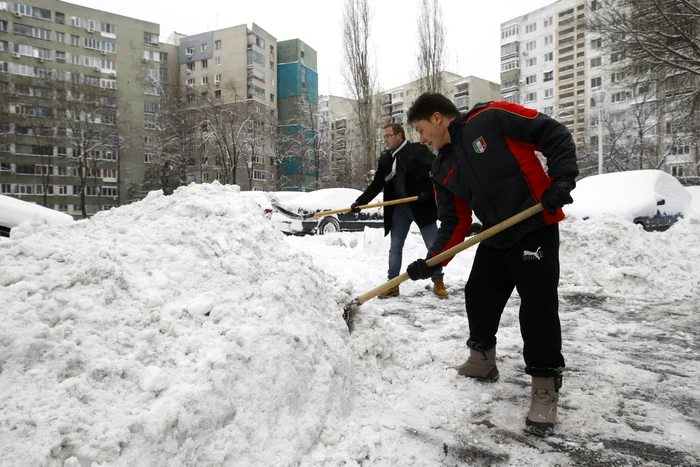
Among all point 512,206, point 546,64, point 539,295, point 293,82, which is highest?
point 546,64

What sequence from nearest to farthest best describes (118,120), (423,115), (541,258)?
(541,258) < (423,115) < (118,120)

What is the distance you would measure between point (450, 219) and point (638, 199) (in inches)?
268

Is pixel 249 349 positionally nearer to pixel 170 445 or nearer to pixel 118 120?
pixel 170 445

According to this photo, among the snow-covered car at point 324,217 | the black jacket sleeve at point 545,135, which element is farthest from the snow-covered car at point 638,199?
the black jacket sleeve at point 545,135

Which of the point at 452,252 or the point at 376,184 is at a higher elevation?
the point at 376,184

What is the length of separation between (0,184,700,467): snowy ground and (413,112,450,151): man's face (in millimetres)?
1113

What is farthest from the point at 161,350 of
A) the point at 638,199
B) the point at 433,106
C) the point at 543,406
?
the point at 638,199

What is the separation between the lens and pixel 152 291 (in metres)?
2.08

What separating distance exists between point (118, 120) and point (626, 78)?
130ft

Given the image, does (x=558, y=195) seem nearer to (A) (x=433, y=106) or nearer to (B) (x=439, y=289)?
(A) (x=433, y=106)

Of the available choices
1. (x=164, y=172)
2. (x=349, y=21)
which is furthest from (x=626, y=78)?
(x=164, y=172)

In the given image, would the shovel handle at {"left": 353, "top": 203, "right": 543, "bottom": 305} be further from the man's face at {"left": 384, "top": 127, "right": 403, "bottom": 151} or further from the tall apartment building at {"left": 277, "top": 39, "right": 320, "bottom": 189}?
the tall apartment building at {"left": 277, "top": 39, "right": 320, "bottom": 189}

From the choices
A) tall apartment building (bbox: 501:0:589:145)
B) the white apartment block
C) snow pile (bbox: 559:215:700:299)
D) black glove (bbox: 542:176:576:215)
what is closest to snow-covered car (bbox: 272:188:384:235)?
snow pile (bbox: 559:215:700:299)

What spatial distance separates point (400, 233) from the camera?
17.2 feet
